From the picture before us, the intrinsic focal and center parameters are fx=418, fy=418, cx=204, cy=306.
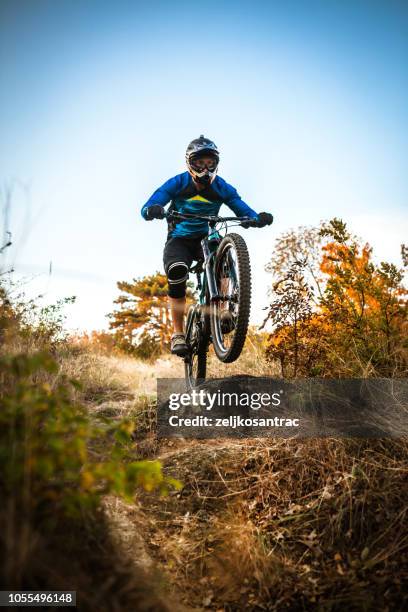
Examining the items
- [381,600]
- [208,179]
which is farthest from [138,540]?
[208,179]

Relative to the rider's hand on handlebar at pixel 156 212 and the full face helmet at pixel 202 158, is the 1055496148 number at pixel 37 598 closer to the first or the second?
the rider's hand on handlebar at pixel 156 212

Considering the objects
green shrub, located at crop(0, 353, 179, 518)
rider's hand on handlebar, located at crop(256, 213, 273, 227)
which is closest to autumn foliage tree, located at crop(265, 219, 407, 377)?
rider's hand on handlebar, located at crop(256, 213, 273, 227)

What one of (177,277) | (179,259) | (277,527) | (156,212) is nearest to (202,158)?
(156,212)

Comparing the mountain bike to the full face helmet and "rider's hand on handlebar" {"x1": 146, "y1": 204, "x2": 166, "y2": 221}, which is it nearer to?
"rider's hand on handlebar" {"x1": 146, "y1": 204, "x2": 166, "y2": 221}

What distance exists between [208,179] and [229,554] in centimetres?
352

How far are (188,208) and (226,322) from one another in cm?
151

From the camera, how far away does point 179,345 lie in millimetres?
4820

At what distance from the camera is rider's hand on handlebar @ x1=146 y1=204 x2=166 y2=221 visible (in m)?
4.23

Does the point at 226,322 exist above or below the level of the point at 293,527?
above

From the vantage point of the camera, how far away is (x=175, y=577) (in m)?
2.53

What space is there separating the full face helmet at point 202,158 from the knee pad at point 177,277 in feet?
3.20

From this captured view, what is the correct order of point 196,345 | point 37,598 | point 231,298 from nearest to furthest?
point 37,598
point 231,298
point 196,345

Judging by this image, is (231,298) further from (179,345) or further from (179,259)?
(179,345)

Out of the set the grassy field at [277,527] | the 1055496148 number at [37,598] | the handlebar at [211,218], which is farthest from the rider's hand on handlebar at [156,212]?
the 1055496148 number at [37,598]
